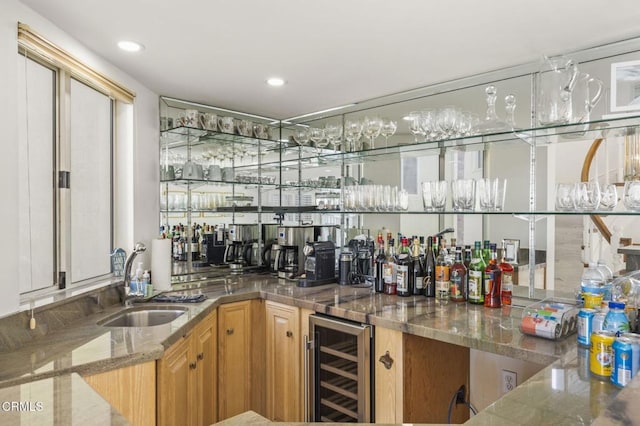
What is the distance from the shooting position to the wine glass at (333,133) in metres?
3.23

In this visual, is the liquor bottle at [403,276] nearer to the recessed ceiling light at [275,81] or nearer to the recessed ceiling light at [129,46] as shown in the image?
the recessed ceiling light at [275,81]

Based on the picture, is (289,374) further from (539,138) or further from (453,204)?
(539,138)

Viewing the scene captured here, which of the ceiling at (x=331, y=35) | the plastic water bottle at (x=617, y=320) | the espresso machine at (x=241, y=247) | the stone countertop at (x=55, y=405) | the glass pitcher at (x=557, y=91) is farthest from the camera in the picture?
the espresso machine at (x=241, y=247)

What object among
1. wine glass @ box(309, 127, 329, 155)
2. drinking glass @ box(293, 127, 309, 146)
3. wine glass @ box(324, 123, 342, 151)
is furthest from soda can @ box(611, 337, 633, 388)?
drinking glass @ box(293, 127, 309, 146)

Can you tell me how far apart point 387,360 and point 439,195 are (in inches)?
39.9

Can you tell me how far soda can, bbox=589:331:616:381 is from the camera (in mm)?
1280

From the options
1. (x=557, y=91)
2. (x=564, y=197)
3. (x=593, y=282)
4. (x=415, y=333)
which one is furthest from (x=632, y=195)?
(x=415, y=333)

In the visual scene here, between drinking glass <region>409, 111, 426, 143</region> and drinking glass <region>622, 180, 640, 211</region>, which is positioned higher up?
drinking glass <region>409, 111, 426, 143</region>

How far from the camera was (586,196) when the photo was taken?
6.21ft

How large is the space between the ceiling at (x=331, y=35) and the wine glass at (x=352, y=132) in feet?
0.98

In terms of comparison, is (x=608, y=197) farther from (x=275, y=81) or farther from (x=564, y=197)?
(x=275, y=81)

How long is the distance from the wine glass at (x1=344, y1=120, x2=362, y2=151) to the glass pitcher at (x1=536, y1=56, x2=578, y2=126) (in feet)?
4.25

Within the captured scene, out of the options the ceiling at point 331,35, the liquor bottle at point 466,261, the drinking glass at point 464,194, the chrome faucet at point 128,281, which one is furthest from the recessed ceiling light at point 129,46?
the liquor bottle at point 466,261

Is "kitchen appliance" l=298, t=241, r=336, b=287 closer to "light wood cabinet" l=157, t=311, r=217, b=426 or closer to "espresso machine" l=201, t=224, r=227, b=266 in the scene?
"light wood cabinet" l=157, t=311, r=217, b=426
